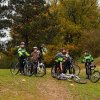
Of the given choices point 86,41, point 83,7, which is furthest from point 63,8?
point 86,41

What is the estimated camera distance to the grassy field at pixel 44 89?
19016 millimetres

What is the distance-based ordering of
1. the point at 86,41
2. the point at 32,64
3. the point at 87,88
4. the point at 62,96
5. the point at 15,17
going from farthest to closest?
the point at 86,41, the point at 15,17, the point at 32,64, the point at 87,88, the point at 62,96

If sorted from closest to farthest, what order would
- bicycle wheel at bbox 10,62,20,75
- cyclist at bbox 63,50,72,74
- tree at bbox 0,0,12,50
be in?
1. bicycle wheel at bbox 10,62,20,75
2. cyclist at bbox 63,50,72,74
3. tree at bbox 0,0,12,50

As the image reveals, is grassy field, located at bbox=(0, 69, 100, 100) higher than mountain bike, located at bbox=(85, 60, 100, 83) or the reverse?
the reverse

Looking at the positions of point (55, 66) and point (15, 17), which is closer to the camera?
point (55, 66)

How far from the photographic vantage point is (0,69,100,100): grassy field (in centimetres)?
1902

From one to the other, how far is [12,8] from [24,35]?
4020 mm

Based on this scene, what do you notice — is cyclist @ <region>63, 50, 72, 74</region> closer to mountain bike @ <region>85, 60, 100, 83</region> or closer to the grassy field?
mountain bike @ <region>85, 60, 100, 83</region>

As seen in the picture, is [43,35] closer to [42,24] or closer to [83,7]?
[42,24]

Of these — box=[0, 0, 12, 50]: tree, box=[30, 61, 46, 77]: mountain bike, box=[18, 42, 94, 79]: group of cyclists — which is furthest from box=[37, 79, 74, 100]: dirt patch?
box=[0, 0, 12, 50]: tree

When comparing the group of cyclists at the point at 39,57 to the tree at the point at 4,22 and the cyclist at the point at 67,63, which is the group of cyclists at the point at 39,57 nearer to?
the cyclist at the point at 67,63

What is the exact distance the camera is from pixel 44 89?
2091 centimetres

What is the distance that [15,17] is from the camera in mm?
47875

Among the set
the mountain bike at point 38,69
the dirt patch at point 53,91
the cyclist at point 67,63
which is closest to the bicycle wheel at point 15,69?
the mountain bike at point 38,69
